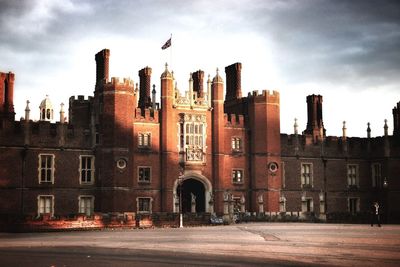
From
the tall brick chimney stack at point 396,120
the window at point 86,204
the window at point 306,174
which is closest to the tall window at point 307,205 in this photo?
the window at point 306,174

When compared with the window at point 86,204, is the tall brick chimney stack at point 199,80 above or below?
above

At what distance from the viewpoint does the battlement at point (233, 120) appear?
52.5 metres

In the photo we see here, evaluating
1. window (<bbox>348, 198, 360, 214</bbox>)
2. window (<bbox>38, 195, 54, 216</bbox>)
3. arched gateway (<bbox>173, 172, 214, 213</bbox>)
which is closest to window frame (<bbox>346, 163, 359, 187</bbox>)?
window (<bbox>348, 198, 360, 214</bbox>)

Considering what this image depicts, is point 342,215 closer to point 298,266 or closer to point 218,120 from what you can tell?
point 218,120

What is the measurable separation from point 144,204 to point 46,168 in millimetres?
8059

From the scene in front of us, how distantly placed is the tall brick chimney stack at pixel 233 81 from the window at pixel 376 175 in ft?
47.3

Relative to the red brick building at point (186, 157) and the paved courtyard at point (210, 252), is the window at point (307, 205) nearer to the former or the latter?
the red brick building at point (186, 157)

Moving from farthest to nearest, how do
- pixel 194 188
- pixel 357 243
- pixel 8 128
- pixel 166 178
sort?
pixel 194 188, pixel 166 178, pixel 8 128, pixel 357 243

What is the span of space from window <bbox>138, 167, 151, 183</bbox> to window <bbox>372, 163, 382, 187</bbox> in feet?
72.3

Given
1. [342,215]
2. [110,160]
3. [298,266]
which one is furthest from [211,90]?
[298,266]

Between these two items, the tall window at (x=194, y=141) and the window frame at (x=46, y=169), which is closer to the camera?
the window frame at (x=46, y=169)

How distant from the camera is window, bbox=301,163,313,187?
55325 mm

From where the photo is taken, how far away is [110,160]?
154 feet

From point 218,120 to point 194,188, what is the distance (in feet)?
20.4
